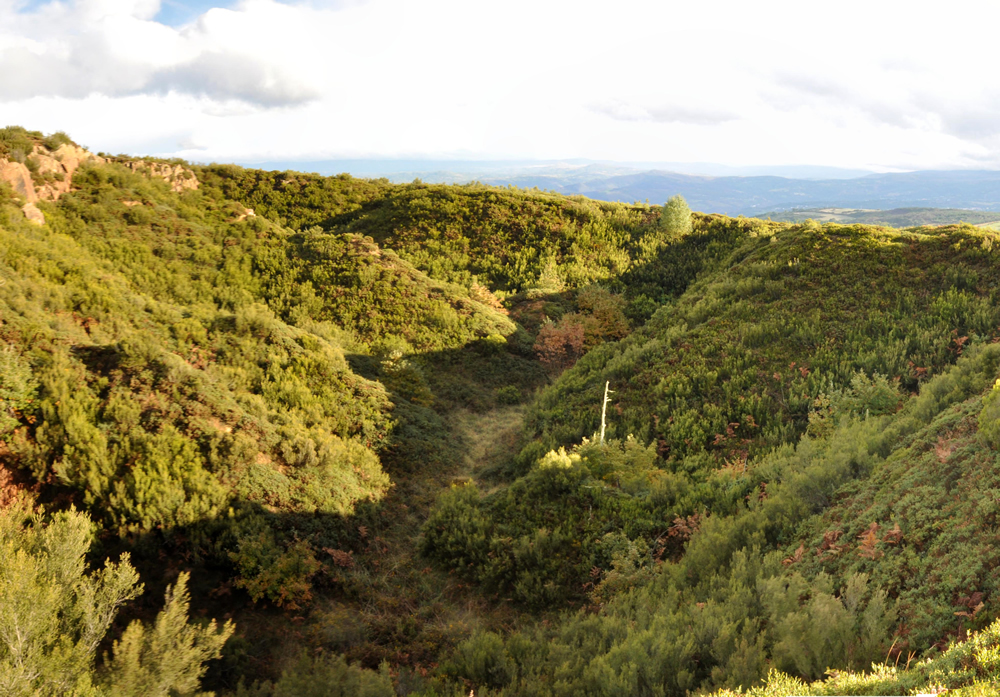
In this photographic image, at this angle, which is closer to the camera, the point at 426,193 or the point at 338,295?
the point at 338,295

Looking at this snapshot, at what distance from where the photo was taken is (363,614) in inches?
355

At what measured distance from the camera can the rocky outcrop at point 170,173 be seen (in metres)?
28.4

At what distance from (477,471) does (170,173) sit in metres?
29.3

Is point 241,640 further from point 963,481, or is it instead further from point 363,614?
point 963,481

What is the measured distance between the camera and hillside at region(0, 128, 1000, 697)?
567 centimetres

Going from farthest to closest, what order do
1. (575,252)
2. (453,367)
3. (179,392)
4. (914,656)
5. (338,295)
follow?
(575,252)
(338,295)
(453,367)
(179,392)
(914,656)

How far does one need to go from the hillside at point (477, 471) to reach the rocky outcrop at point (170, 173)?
5.07m

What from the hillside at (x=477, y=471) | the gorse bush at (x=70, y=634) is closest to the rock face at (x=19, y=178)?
the hillside at (x=477, y=471)

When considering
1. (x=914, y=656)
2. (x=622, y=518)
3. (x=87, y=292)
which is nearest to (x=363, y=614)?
(x=622, y=518)

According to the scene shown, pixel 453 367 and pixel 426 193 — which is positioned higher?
pixel 426 193

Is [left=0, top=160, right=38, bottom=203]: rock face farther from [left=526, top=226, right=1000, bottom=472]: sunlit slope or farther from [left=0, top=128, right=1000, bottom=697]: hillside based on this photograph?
[left=526, top=226, right=1000, bottom=472]: sunlit slope

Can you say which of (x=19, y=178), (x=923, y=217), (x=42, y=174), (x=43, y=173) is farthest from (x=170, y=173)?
(x=923, y=217)

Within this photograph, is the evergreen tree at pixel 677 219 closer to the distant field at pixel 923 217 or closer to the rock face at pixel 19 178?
the rock face at pixel 19 178

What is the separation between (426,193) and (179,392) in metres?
29.6
